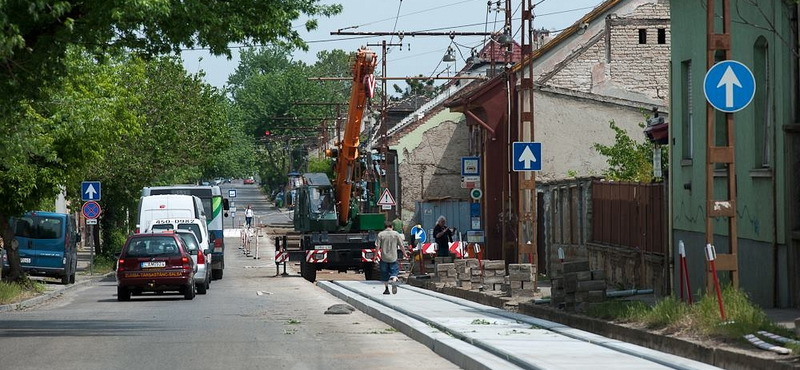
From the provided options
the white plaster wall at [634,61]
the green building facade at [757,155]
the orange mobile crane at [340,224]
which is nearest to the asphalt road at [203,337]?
the green building facade at [757,155]

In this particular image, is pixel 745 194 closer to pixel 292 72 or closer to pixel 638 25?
pixel 638 25

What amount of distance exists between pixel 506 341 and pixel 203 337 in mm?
4654

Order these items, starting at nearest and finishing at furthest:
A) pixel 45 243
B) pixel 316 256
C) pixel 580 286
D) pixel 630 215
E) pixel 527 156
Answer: pixel 580 286, pixel 527 156, pixel 630 215, pixel 45 243, pixel 316 256

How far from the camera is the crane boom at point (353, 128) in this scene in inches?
1426

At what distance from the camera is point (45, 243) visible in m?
36.4

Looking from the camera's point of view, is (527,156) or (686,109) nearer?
(686,109)

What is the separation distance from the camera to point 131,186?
51.8m

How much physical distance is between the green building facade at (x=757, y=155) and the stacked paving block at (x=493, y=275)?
16.8 ft

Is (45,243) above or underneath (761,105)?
underneath

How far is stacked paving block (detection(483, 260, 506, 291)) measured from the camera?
25.8 meters

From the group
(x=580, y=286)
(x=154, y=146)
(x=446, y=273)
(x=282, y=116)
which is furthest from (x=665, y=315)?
(x=282, y=116)

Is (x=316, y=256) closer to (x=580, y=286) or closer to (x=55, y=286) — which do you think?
(x=55, y=286)

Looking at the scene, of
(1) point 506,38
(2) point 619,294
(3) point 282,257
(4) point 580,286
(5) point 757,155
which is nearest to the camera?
(4) point 580,286

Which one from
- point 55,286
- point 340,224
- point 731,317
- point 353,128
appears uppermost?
point 353,128
